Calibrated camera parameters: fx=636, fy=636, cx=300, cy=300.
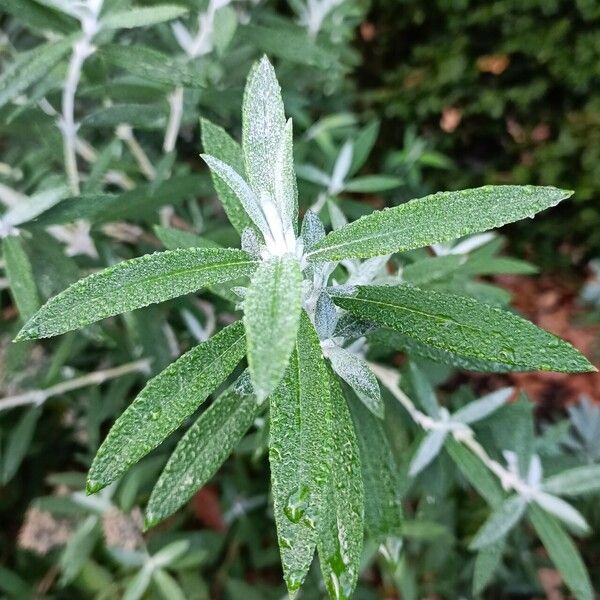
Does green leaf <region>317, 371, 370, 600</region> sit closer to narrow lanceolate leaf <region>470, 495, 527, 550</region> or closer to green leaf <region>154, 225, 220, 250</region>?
green leaf <region>154, 225, 220, 250</region>

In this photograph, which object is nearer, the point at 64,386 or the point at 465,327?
the point at 465,327

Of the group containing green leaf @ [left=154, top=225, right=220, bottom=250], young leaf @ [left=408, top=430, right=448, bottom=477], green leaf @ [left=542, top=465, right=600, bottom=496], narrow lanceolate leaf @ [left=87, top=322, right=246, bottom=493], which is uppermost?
green leaf @ [left=154, top=225, right=220, bottom=250]

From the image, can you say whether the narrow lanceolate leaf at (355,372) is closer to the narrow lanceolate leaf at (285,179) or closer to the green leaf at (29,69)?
the narrow lanceolate leaf at (285,179)

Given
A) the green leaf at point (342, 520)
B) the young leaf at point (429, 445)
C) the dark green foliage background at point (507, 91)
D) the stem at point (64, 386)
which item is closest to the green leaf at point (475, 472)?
the young leaf at point (429, 445)

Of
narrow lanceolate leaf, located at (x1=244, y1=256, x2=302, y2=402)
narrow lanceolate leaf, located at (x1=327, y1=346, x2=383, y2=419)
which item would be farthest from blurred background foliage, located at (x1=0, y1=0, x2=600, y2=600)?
narrow lanceolate leaf, located at (x1=244, y1=256, x2=302, y2=402)

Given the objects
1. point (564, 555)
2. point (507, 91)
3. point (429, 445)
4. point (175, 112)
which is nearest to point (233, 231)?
point (175, 112)

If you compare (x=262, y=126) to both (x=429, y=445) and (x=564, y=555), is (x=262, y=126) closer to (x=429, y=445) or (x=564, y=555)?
(x=429, y=445)
